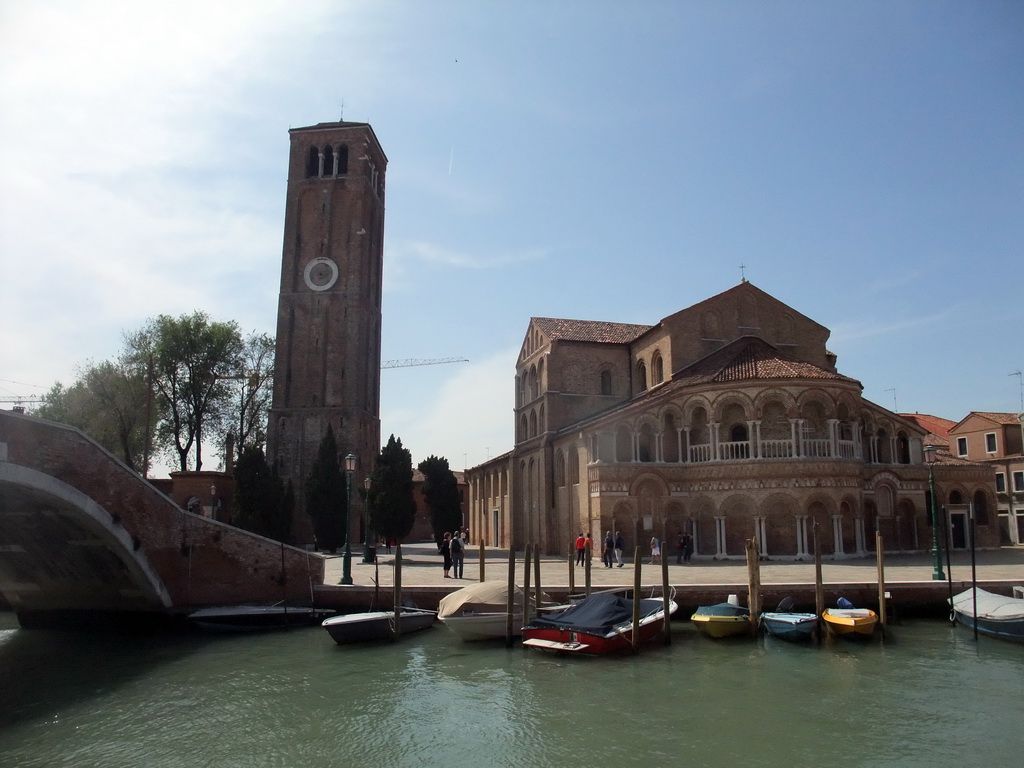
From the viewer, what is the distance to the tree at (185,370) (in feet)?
151

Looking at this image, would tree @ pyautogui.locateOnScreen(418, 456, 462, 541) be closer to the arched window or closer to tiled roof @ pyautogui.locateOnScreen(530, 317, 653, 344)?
tiled roof @ pyautogui.locateOnScreen(530, 317, 653, 344)

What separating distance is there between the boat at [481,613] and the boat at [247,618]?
4.47 metres

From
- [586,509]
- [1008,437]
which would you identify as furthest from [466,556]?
[1008,437]

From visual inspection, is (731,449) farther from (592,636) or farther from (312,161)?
(312,161)

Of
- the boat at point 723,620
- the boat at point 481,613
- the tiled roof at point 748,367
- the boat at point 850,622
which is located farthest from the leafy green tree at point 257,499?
the boat at point 850,622

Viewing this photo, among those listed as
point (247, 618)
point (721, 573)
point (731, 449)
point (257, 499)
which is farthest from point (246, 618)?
point (731, 449)

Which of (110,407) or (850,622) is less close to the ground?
(110,407)

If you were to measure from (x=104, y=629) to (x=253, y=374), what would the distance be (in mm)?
29088

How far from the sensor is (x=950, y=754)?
35.6ft

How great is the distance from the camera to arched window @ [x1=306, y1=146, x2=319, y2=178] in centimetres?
4938

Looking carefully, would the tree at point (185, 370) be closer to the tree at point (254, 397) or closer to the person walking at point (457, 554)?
the tree at point (254, 397)

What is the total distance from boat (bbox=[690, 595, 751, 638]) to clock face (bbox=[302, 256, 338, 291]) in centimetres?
3472

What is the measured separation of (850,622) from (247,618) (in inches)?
580

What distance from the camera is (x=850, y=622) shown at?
17.5 meters
